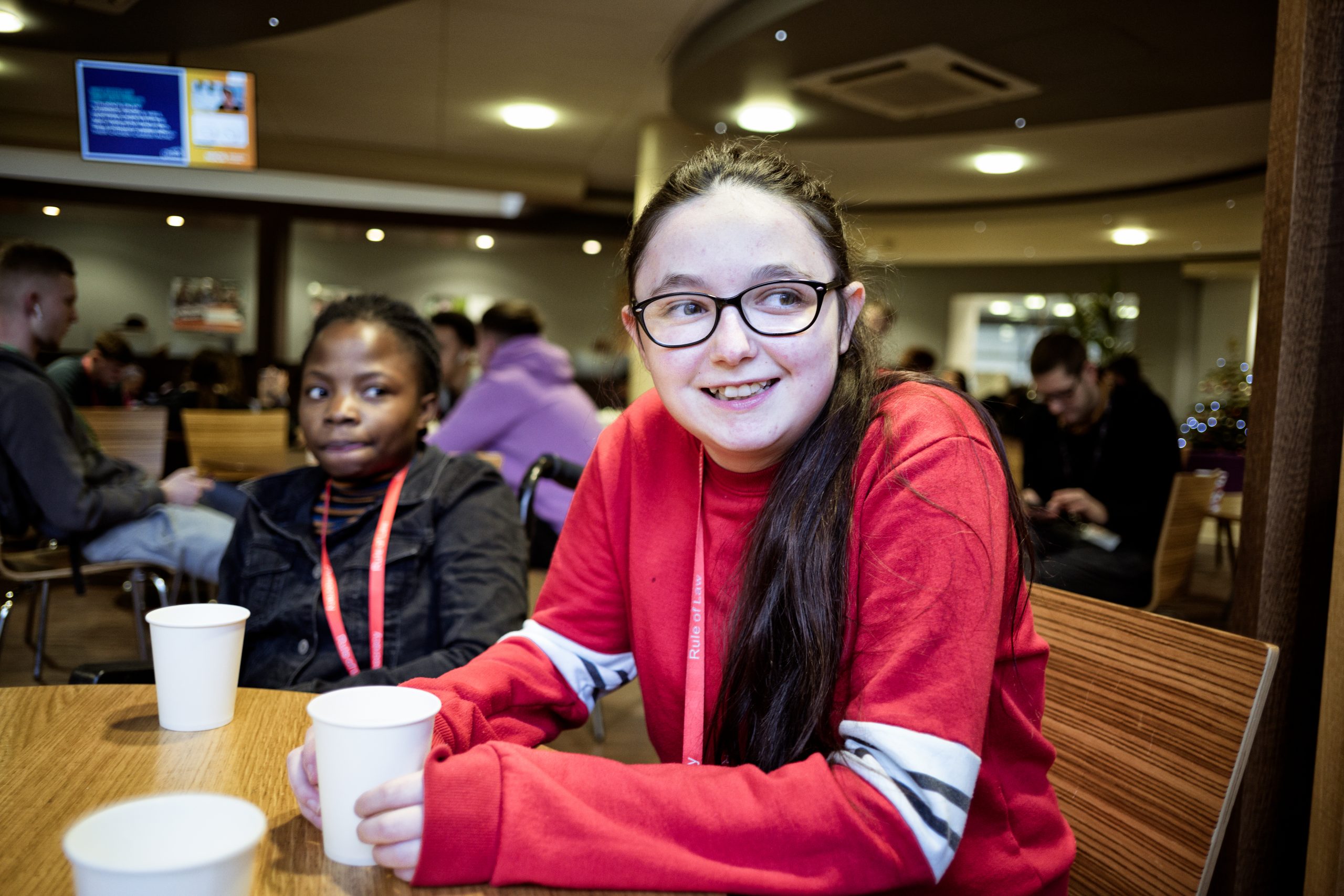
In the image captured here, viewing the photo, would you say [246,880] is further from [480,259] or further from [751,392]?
[480,259]

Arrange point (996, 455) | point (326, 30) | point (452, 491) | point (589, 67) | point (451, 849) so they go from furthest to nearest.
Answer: point (589, 67), point (326, 30), point (452, 491), point (996, 455), point (451, 849)

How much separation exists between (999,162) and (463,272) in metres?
6.25

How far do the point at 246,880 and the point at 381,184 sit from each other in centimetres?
934

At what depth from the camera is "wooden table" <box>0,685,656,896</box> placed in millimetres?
695

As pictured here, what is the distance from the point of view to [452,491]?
163 centimetres

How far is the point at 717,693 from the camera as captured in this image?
1.01 meters

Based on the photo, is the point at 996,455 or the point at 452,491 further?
the point at 452,491

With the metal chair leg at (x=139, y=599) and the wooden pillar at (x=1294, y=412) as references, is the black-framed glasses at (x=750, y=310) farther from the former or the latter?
the metal chair leg at (x=139, y=599)

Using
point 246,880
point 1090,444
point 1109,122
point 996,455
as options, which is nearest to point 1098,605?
point 996,455

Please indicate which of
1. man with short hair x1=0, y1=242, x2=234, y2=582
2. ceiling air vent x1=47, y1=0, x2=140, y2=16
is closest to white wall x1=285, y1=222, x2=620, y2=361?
ceiling air vent x1=47, y1=0, x2=140, y2=16

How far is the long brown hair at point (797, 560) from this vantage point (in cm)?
91

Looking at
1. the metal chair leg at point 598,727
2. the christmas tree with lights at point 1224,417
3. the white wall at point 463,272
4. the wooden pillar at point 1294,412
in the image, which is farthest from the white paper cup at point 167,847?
the white wall at point 463,272

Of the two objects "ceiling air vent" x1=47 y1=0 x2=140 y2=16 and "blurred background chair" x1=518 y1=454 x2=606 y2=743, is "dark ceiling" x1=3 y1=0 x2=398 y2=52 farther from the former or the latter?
"blurred background chair" x1=518 y1=454 x2=606 y2=743

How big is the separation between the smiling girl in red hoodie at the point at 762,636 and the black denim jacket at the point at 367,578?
377mm
